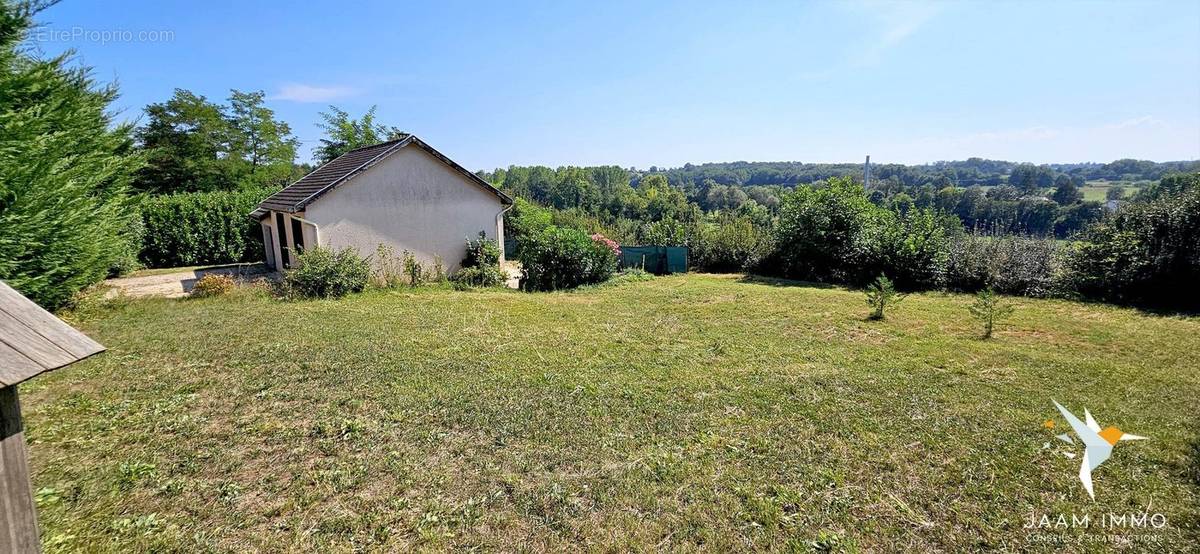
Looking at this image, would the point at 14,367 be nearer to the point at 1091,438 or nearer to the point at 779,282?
the point at 1091,438

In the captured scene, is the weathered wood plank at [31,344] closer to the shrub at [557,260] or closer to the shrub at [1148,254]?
the shrub at [557,260]

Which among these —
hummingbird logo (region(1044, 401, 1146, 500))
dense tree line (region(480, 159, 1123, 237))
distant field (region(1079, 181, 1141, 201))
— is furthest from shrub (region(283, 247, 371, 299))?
distant field (region(1079, 181, 1141, 201))

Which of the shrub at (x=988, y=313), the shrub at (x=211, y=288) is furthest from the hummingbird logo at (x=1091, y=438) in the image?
the shrub at (x=211, y=288)

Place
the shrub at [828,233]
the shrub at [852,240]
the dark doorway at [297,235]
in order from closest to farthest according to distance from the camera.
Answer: the dark doorway at [297,235] → the shrub at [852,240] → the shrub at [828,233]

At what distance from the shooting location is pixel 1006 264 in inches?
522

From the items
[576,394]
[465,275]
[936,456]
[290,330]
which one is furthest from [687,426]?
[465,275]

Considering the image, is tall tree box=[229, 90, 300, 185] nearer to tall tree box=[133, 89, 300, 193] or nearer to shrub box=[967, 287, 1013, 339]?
tall tree box=[133, 89, 300, 193]

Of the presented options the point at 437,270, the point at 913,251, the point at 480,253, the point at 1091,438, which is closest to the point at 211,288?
the point at 437,270

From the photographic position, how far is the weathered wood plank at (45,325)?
1.22 meters

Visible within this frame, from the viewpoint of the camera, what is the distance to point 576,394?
561cm

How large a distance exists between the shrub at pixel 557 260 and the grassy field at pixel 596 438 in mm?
6012

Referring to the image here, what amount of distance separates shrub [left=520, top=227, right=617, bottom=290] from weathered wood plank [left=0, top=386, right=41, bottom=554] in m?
12.9

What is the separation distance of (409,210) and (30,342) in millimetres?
13735

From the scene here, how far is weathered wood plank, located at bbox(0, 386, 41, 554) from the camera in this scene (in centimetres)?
129
